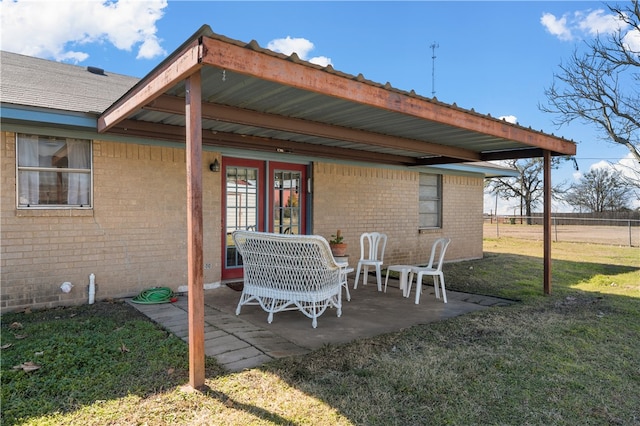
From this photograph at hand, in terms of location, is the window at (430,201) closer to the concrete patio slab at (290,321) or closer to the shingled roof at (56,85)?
the concrete patio slab at (290,321)

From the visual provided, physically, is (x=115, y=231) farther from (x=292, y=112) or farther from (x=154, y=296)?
(x=292, y=112)

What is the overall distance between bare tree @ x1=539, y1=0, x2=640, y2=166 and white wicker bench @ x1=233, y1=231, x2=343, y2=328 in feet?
57.4

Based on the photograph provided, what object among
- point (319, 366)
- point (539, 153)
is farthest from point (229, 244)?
point (539, 153)

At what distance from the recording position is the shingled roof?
4746 mm

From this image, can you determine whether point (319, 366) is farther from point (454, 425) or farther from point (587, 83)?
point (587, 83)

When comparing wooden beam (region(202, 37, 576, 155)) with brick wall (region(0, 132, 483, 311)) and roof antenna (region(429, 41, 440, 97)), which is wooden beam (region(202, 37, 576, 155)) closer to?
brick wall (region(0, 132, 483, 311))

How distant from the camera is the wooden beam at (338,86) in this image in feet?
9.12

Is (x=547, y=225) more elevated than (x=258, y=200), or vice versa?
(x=258, y=200)

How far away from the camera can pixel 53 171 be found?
5090 millimetres

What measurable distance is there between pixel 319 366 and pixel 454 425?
118cm

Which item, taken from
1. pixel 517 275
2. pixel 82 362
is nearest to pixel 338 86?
pixel 82 362

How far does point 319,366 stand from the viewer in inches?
130

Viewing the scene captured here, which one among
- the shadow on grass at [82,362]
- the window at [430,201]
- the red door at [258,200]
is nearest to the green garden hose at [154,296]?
the shadow on grass at [82,362]

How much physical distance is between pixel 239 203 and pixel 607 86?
17111 millimetres
